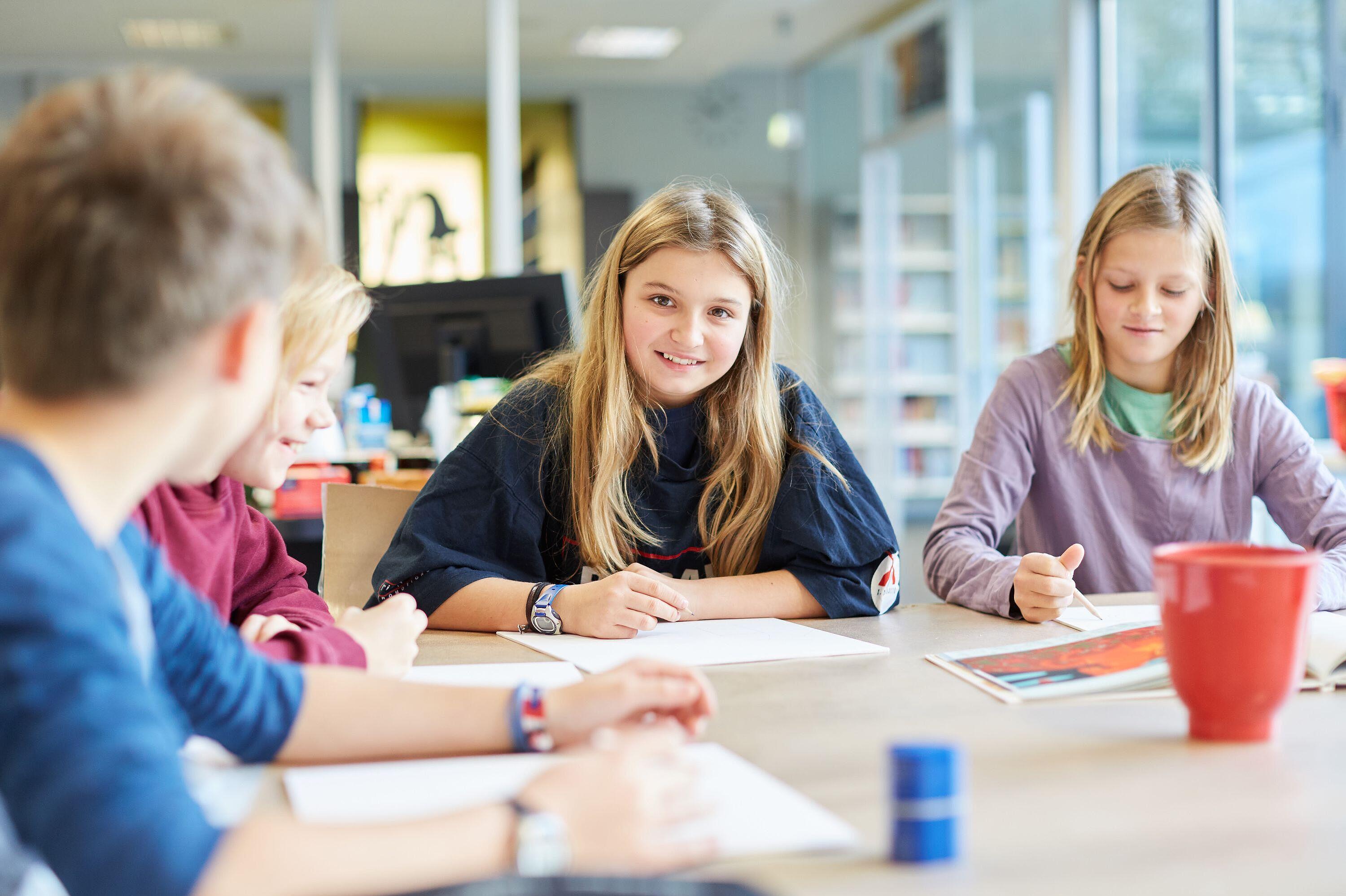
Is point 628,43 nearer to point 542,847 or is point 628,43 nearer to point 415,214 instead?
point 415,214

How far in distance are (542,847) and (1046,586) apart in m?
0.84

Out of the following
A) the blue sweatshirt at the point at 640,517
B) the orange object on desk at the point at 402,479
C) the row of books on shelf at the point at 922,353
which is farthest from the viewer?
the row of books on shelf at the point at 922,353

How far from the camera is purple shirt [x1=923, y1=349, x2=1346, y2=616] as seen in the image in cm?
169

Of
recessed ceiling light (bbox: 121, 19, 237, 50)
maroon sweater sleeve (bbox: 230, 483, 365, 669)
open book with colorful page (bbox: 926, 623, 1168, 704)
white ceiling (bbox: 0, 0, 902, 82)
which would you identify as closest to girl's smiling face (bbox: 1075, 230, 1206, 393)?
open book with colorful page (bbox: 926, 623, 1168, 704)

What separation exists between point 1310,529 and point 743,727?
1.18 meters

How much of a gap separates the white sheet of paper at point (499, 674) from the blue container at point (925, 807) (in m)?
0.41

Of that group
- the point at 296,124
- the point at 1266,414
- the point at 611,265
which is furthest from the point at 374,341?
the point at 296,124

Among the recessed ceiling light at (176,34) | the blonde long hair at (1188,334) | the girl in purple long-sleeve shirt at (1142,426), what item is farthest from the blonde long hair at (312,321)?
the recessed ceiling light at (176,34)

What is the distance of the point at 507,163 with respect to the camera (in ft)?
17.9

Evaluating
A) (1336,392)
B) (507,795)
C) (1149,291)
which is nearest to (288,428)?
(507,795)

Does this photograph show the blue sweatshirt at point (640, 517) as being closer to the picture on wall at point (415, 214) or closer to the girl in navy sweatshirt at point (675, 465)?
the girl in navy sweatshirt at point (675, 465)

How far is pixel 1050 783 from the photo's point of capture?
0.69 metres

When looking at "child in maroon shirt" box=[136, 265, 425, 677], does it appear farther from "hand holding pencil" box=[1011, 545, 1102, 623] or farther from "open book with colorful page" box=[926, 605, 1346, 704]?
"hand holding pencil" box=[1011, 545, 1102, 623]

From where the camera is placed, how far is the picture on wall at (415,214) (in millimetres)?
7785
